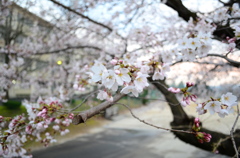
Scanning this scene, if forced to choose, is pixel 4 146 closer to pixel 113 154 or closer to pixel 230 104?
pixel 230 104

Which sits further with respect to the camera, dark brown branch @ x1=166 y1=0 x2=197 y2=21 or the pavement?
the pavement

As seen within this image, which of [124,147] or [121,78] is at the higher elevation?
[121,78]

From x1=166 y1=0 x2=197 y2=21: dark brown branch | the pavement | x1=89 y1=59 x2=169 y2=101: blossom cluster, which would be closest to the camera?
x1=89 y1=59 x2=169 y2=101: blossom cluster

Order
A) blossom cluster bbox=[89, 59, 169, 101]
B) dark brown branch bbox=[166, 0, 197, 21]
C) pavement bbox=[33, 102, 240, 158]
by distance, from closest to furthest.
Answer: blossom cluster bbox=[89, 59, 169, 101] → dark brown branch bbox=[166, 0, 197, 21] → pavement bbox=[33, 102, 240, 158]

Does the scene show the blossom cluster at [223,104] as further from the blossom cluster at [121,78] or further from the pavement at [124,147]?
the pavement at [124,147]

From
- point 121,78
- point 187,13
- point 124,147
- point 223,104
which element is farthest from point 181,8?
point 124,147

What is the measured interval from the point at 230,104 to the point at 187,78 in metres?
5.20

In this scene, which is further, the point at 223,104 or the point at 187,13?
the point at 187,13

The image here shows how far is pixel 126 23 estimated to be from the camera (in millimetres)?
5012

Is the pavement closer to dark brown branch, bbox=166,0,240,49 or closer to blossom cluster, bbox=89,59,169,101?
dark brown branch, bbox=166,0,240,49

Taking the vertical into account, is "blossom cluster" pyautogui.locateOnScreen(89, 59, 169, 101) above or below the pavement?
above

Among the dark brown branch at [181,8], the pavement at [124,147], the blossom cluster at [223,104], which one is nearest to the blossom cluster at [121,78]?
the blossom cluster at [223,104]

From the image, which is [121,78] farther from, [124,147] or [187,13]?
[124,147]

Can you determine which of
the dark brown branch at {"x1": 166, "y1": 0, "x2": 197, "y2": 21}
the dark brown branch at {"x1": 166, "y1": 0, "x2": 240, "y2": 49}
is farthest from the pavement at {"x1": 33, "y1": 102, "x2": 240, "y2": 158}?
the dark brown branch at {"x1": 166, "y1": 0, "x2": 197, "y2": 21}
